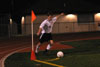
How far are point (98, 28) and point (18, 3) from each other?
1985cm

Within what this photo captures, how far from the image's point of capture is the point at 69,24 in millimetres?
32812

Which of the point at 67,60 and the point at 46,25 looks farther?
the point at 46,25

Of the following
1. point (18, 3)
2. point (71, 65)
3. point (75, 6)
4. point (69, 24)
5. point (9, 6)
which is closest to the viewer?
point (71, 65)

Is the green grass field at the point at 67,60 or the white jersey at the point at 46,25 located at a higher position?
the white jersey at the point at 46,25

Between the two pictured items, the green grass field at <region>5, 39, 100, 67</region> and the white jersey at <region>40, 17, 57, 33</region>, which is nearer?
the green grass field at <region>5, 39, 100, 67</region>

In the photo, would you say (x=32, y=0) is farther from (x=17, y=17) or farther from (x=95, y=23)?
(x=95, y=23)

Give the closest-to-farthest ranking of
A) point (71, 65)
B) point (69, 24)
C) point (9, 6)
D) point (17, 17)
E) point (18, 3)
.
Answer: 1. point (71, 65)
2. point (69, 24)
3. point (17, 17)
4. point (9, 6)
5. point (18, 3)

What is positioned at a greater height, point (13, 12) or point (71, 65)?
point (13, 12)

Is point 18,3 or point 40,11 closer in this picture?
point 40,11

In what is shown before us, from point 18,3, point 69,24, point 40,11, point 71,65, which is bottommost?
point 71,65

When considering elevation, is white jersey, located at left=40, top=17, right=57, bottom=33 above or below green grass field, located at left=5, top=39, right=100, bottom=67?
above

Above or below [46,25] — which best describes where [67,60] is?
below

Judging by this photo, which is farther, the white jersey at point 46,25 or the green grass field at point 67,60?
the white jersey at point 46,25

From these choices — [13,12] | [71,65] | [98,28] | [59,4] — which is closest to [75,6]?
[59,4]
